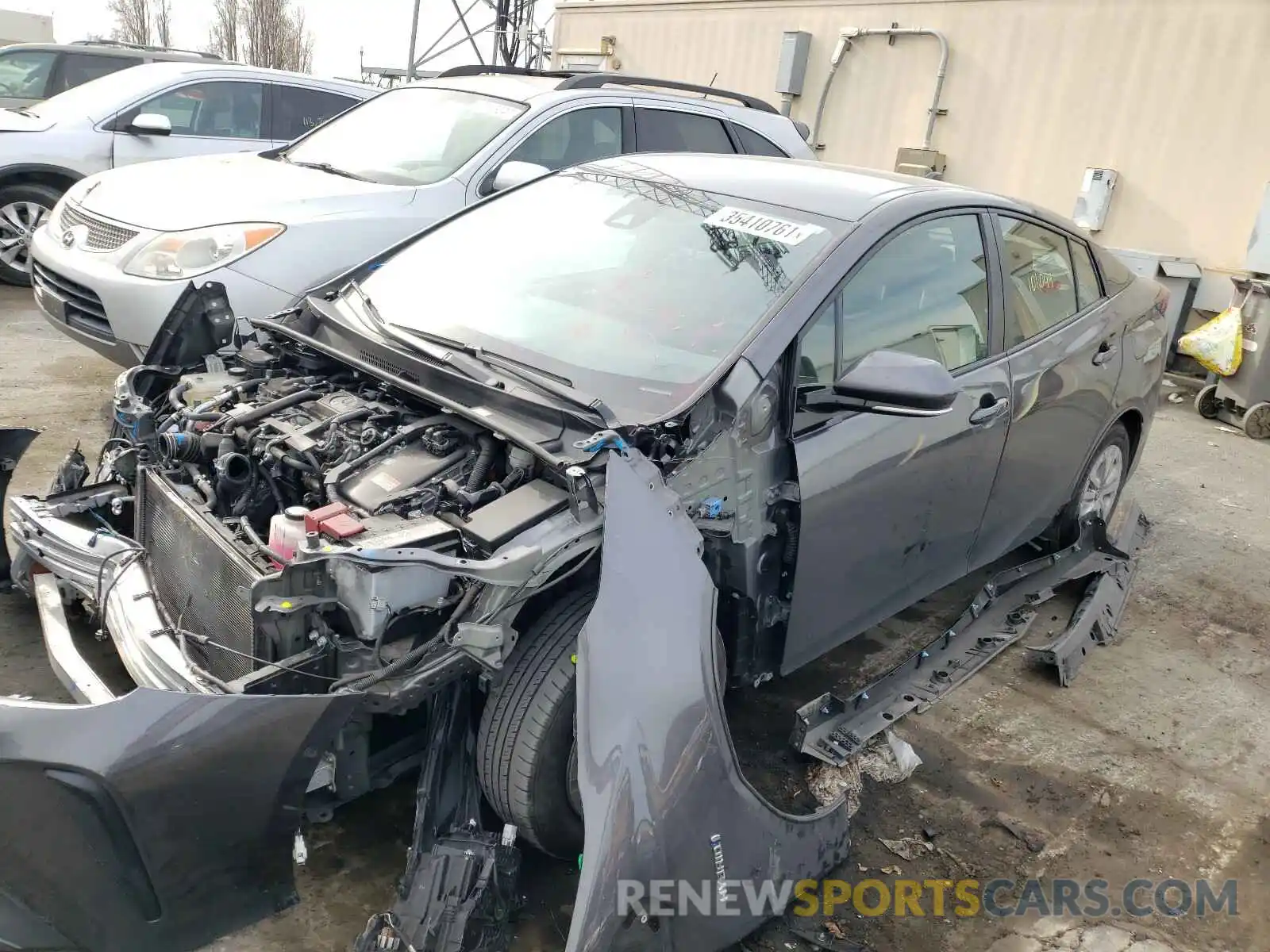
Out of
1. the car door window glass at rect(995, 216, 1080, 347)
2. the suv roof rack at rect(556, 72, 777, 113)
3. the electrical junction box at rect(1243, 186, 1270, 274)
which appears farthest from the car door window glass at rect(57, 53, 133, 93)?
the electrical junction box at rect(1243, 186, 1270, 274)

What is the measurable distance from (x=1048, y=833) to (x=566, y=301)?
2.17m

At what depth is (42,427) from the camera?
4.96 metres

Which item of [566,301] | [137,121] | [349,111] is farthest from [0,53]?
[566,301]

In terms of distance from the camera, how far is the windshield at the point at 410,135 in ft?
18.1

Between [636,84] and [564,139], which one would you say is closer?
[564,139]

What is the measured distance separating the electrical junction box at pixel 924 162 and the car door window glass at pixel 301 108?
231 inches

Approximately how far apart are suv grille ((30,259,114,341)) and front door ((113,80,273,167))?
295 centimetres

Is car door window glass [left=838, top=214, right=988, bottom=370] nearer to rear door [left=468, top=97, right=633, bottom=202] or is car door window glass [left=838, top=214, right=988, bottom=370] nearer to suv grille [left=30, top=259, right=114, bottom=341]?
rear door [left=468, top=97, right=633, bottom=202]

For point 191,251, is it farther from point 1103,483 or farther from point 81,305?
point 1103,483

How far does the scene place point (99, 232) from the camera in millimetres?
4996

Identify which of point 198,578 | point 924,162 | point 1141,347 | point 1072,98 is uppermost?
point 1072,98

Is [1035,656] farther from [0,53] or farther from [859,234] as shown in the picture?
[0,53]

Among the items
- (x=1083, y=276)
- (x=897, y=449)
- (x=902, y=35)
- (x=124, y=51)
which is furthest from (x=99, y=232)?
(x=902, y=35)

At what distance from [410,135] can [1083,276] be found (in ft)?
12.3
